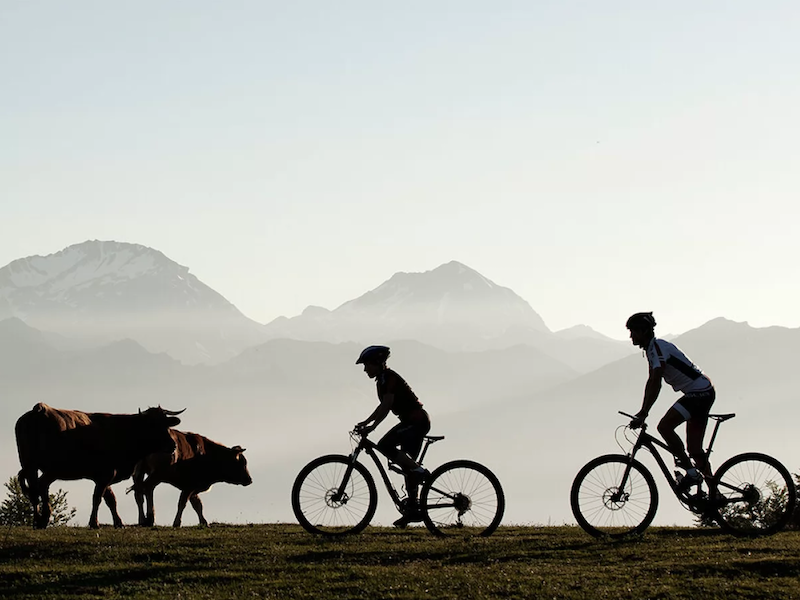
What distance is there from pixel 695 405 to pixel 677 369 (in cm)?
Result: 59

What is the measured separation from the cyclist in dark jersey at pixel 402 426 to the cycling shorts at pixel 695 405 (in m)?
3.79

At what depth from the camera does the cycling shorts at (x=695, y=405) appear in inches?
611

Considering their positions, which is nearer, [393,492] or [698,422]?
[698,422]

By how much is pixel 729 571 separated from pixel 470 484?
161 inches

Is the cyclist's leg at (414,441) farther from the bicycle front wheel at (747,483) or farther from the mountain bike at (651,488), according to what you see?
the bicycle front wheel at (747,483)

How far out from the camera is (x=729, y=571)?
1366 cm

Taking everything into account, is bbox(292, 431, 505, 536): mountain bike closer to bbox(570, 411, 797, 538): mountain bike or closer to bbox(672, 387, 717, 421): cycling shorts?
bbox(570, 411, 797, 538): mountain bike

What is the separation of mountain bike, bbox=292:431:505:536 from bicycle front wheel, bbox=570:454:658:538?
1.22 metres

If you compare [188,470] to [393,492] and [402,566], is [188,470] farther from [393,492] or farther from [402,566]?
[402,566]

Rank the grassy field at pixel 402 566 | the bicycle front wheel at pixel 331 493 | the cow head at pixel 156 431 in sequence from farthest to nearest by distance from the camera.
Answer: the cow head at pixel 156 431 < the bicycle front wheel at pixel 331 493 < the grassy field at pixel 402 566

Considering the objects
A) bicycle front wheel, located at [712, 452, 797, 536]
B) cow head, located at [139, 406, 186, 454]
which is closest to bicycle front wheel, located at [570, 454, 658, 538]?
bicycle front wheel, located at [712, 452, 797, 536]

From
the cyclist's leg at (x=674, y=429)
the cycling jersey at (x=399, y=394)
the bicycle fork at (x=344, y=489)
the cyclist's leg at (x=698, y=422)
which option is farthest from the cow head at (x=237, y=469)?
the cyclist's leg at (x=698, y=422)

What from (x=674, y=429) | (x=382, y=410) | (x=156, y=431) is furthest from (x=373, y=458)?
(x=156, y=431)

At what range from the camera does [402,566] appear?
14250 millimetres
